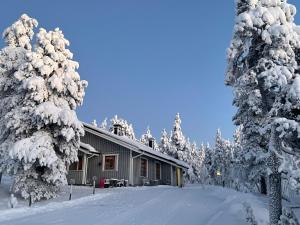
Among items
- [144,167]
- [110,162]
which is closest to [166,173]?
[144,167]

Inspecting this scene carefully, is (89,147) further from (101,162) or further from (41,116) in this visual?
(41,116)

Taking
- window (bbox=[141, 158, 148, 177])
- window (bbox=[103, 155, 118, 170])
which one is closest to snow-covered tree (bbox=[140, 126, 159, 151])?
window (bbox=[141, 158, 148, 177])

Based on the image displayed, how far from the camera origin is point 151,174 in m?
37.1

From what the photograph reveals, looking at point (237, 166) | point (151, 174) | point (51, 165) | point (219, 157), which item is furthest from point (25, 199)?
point (219, 157)

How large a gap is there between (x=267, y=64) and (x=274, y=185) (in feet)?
16.5

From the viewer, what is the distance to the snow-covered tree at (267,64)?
13.8 m

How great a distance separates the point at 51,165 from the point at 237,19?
1361cm

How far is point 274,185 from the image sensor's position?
14141 millimetres

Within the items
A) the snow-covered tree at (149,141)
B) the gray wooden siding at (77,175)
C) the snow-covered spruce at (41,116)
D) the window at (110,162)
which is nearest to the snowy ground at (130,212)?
the snow-covered spruce at (41,116)

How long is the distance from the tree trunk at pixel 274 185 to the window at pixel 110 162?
66.6 feet

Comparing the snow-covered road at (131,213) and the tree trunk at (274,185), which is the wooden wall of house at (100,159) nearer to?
the snow-covered road at (131,213)

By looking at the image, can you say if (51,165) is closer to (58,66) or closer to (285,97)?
(58,66)

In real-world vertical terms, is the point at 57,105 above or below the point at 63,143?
above

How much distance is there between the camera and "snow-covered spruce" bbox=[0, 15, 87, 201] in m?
21.7
